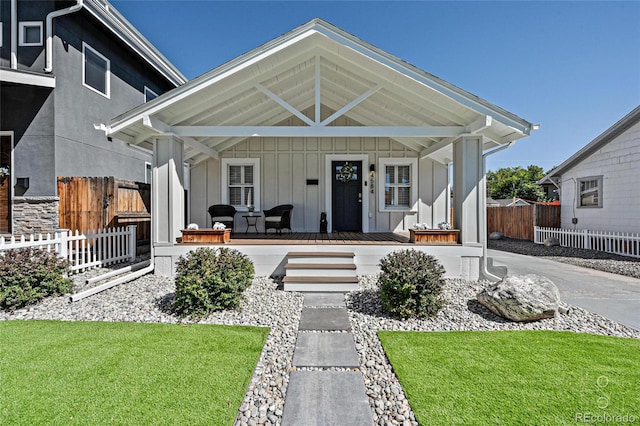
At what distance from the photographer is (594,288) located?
17.9 feet

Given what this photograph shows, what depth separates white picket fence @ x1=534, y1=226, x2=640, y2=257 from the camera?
332 inches

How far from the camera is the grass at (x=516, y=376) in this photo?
2176 millimetres

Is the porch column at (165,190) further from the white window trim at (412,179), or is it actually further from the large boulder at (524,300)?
the large boulder at (524,300)

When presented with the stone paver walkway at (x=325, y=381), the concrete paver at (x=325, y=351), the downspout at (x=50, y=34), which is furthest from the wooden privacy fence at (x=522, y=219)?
the downspout at (x=50, y=34)

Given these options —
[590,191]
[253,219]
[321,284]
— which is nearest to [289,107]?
[321,284]

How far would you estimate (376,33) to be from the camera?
10195 millimetres

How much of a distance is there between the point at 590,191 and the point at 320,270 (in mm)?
10614

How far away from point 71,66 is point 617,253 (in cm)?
1549

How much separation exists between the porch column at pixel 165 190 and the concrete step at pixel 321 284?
8.46ft

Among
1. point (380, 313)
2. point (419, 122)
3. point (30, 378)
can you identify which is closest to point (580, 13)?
point (419, 122)

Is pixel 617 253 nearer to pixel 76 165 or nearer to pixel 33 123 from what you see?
pixel 76 165

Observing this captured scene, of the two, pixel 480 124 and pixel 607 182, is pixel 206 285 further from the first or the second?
pixel 607 182

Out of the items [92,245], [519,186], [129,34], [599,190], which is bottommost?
[92,245]

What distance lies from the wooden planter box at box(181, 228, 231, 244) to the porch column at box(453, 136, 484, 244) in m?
4.64
